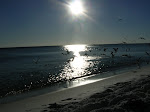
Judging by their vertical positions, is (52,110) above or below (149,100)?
below

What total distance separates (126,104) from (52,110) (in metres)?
3.32

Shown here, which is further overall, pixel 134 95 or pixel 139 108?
pixel 134 95

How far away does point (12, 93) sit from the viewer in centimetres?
1450

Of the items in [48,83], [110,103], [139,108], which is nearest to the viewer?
[139,108]

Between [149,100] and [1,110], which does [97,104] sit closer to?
[149,100]

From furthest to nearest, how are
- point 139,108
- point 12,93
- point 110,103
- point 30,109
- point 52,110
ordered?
point 12,93 → point 30,109 → point 52,110 → point 110,103 → point 139,108

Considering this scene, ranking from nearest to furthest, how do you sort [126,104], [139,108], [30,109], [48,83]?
[139,108], [126,104], [30,109], [48,83]

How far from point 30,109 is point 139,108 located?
5240 mm

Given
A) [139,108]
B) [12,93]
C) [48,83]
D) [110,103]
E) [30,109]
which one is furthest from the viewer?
[48,83]

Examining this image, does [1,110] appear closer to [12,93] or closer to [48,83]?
[12,93]

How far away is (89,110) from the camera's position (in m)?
7.48

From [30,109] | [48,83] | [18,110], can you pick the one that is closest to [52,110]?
[30,109]

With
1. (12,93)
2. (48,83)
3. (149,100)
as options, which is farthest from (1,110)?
(48,83)

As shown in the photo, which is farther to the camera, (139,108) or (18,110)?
(18,110)
